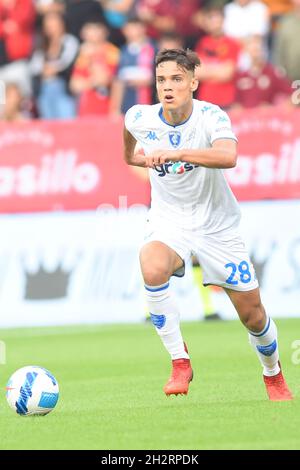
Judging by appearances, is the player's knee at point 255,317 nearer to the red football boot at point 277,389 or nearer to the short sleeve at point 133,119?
the red football boot at point 277,389

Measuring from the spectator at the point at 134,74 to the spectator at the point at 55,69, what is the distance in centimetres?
98

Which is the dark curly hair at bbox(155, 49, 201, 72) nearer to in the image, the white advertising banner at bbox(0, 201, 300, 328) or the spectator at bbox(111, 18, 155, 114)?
the white advertising banner at bbox(0, 201, 300, 328)

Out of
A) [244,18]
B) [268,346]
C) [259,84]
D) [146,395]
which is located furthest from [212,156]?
[244,18]

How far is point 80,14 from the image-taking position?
67.6 feet

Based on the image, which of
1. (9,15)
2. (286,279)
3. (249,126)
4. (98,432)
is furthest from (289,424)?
(9,15)

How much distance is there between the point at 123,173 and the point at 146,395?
26.9ft

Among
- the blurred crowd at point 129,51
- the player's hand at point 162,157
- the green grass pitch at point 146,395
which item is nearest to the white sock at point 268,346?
the green grass pitch at point 146,395

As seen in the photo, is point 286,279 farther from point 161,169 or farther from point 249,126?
point 161,169

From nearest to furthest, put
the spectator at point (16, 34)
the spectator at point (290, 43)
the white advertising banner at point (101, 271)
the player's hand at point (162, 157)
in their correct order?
A: the player's hand at point (162, 157)
the white advertising banner at point (101, 271)
the spectator at point (290, 43)
the spectator at point (16, 34)

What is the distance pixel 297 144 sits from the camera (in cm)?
1725

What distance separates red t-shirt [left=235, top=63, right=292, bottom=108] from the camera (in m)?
18.6

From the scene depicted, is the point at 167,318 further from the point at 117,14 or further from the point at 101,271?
the point at 117,14

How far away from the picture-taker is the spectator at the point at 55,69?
2027 centimetres
